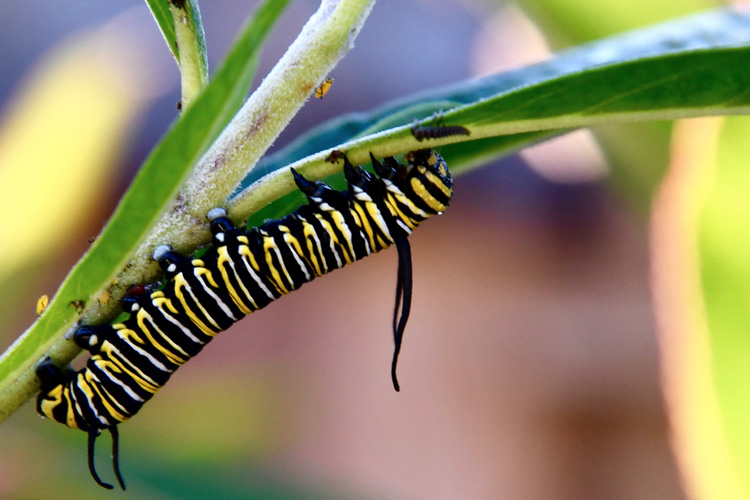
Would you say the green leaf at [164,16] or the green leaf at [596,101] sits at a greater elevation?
the green leaf at [596,101]

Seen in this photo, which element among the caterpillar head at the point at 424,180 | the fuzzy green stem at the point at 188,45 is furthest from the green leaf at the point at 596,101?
the caterpillar head at the point at 424,180

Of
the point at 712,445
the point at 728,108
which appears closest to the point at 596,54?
the point at 728,108

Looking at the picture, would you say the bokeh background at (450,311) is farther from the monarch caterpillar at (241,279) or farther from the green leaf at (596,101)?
the green leaf at (596,101)

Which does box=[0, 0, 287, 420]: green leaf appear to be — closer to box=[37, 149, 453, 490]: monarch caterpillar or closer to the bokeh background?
box=[37, 149, 453, 490]: monarch caterpillar

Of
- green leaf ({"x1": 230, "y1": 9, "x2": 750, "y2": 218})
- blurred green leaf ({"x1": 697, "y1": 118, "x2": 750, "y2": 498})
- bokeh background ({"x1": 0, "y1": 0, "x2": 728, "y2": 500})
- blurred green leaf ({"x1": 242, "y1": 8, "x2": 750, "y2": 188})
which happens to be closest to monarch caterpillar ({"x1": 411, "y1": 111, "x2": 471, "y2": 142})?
green leaf ({"x1": 230, "y1": 9, "x2": 750, "y2": 218})

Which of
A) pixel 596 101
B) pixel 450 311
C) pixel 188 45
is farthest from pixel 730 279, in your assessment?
pixel 450 311
